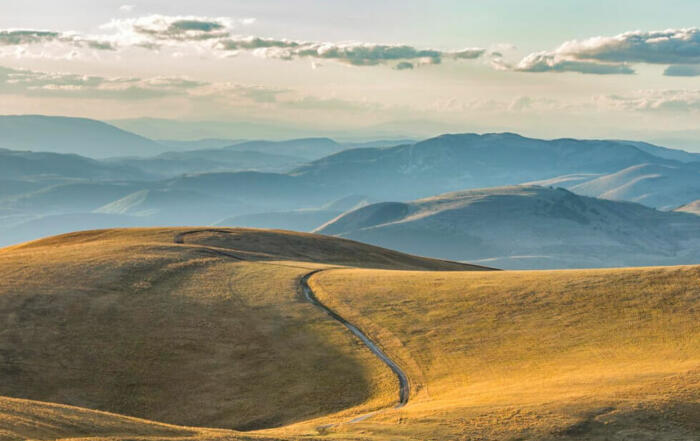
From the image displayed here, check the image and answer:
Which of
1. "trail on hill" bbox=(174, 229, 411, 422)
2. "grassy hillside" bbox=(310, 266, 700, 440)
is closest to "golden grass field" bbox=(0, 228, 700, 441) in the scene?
"grassy hillside" bbox=(310, 266, 700, 440)

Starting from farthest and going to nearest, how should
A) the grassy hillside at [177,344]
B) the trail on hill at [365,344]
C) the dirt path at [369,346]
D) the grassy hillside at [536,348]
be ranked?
the grassy hillside at [177,344] → the dirt path at [369,346] → the trail on hill at [365,344] → the grassy hillside at [536,348]

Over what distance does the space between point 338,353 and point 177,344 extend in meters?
17.0

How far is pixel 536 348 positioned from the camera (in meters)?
63.6

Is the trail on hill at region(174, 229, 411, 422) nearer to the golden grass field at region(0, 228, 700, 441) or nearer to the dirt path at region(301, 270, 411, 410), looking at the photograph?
the dirt path at region(301, 270, 411, 410)

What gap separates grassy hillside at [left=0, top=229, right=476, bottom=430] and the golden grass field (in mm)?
216

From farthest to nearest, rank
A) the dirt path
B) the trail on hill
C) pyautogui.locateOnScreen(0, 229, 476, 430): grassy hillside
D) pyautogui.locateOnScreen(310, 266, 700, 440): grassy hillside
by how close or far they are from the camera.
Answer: pyautogui.locateOnScreen(0, 229, 476, 430): grassy hillside
the dirt path
the trail on hill
pyautogui.locateOnScreen(310, 266, 700, 440): grassy hillside

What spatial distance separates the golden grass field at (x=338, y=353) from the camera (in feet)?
141

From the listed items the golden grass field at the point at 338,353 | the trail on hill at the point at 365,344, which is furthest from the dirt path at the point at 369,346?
the golden grass field at the point at 338,353

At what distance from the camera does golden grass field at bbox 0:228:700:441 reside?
141 ft

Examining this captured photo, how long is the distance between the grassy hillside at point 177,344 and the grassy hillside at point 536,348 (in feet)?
20.4

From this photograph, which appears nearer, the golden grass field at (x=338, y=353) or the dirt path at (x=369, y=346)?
the golden grass field at (x=338, y=353)

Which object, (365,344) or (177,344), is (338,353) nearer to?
(365,344)

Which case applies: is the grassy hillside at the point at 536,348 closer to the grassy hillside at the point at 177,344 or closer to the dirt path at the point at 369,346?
the dirt path at the point at 369,346

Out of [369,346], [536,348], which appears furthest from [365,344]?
[536,348]
